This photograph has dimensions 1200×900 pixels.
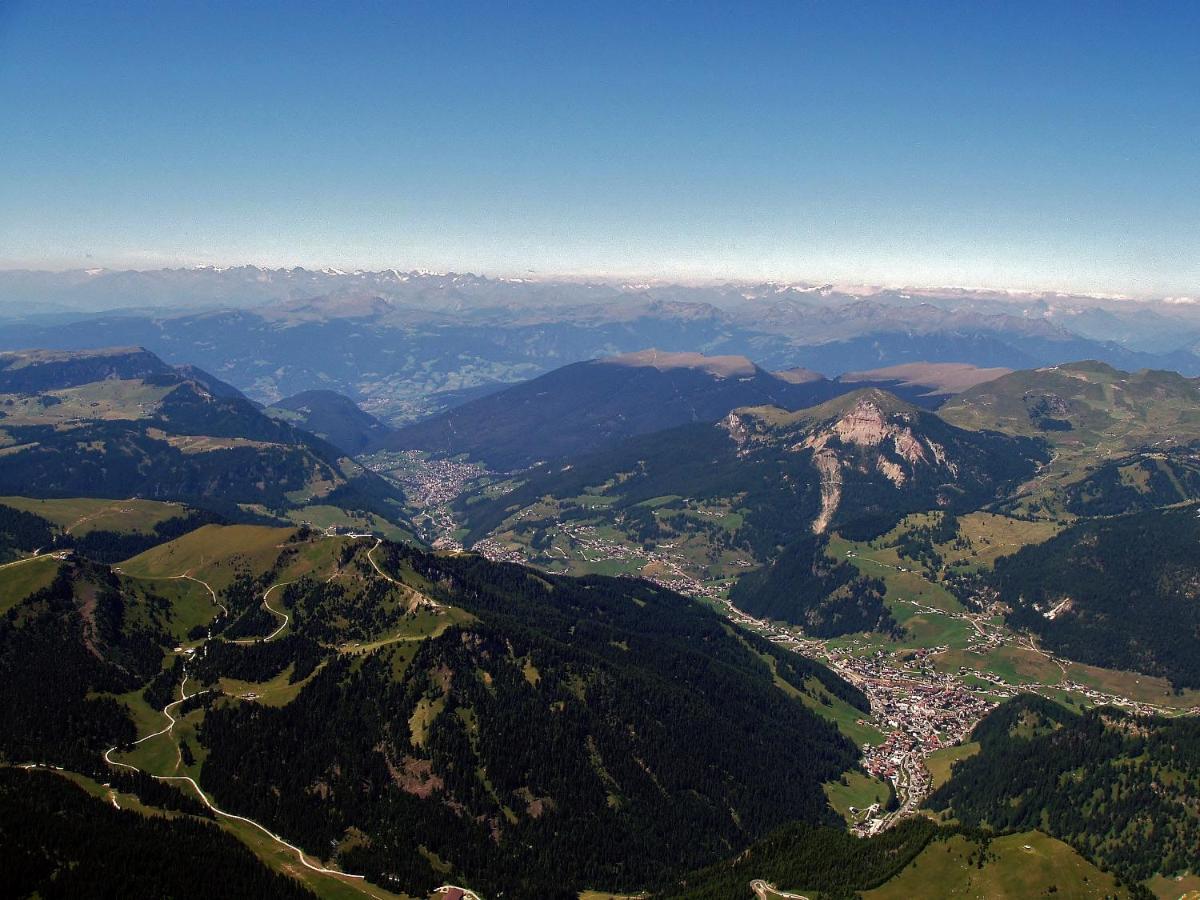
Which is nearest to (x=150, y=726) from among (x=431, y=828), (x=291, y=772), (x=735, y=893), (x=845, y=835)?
(x=291, y=772)

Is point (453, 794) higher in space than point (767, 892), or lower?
lower

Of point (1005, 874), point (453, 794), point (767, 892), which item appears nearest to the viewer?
point (1005, 874)

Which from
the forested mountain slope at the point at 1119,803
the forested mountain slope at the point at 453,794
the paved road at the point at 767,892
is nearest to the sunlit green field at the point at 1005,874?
the paved road at the point at 767,892

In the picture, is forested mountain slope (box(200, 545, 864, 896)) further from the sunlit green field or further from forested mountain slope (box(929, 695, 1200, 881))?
forested mountain slope (box(929, 695, 1200, 881))

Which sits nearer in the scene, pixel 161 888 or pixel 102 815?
pixel 161 888

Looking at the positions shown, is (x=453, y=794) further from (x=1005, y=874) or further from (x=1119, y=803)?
(x=1119, y=803)

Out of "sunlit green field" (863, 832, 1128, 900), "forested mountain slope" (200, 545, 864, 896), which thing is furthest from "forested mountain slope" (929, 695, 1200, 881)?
"forested mountain slope" (200, 545, 864, 896)

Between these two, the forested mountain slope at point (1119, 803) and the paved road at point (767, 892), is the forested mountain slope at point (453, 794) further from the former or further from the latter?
the forested mountain slope at point (1119, 803)

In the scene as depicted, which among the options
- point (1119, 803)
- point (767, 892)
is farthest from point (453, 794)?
point (1119, 803)

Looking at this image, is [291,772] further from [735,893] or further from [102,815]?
[735,893]

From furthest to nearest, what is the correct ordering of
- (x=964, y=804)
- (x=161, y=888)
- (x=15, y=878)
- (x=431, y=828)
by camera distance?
(x=964, y=804)
(x=431, y=828)
(x=161, y=888)
(x=15, y=878)

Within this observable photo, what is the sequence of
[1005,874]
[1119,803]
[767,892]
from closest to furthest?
[1005,874]
[767,892]
[1119,803]
